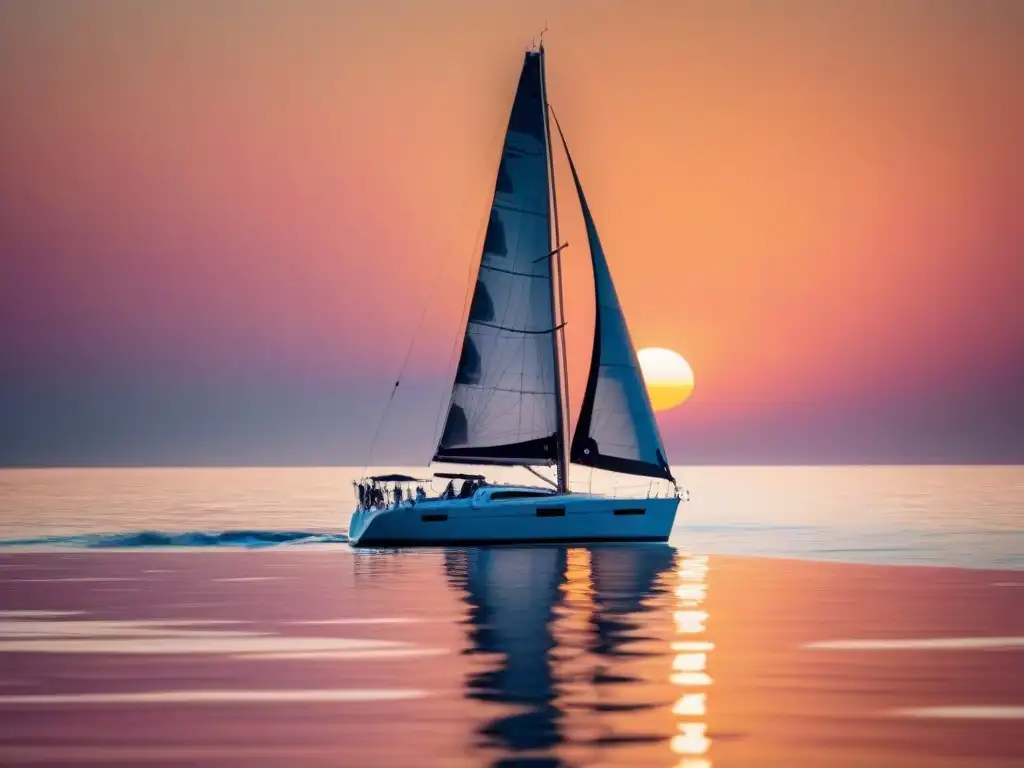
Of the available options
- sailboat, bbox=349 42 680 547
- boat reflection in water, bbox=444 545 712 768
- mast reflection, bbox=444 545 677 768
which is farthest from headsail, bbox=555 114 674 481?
boat reflection in water, bbox=444 545 712 768

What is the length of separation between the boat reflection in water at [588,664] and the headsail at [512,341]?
14.6 metres

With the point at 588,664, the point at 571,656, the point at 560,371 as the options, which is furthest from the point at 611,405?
the point at 588,664

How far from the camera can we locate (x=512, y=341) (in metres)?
64.5

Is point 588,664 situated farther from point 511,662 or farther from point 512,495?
point 512,495

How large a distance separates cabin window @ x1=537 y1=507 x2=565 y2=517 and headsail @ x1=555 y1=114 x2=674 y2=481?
12.3 feet

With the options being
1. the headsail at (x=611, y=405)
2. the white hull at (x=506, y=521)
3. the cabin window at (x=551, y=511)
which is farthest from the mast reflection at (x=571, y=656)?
the headsail at (x=611, y=405)

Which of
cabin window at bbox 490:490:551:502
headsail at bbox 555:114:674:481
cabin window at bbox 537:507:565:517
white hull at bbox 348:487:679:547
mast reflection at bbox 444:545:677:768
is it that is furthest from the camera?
headsail at bbox 555:114:674:481

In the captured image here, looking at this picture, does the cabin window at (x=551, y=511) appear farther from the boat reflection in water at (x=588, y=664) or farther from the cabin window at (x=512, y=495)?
the boat reflection in water at (x=588, y=664)

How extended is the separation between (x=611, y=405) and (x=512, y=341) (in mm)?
5025

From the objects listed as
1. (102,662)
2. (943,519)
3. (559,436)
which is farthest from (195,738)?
(943,519)

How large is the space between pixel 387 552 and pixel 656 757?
41501 mm

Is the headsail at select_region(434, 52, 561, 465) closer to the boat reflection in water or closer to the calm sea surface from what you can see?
the calm sea surface

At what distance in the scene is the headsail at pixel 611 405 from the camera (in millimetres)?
63781

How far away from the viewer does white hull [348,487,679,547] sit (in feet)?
197
